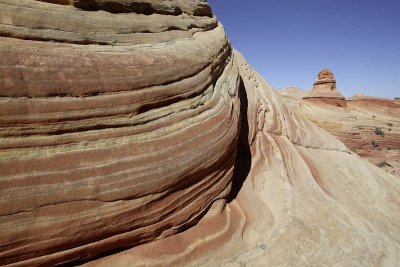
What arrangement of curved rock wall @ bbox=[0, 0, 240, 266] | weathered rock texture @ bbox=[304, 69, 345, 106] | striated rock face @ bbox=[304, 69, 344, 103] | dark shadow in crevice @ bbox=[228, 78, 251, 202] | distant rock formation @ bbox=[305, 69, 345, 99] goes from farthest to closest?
distant rock formation @ bbox=[305, 69, 345, 99]
striated rock face @ bbox=[304, 69, 344, 103]
weathered rock texture @ bbox=[304, 69, 345, 106]
dark shadow in crevice @ bbox=[228, 78, 251, 202]
curved rock wall @ bbox=[0, 0, 240, 266]

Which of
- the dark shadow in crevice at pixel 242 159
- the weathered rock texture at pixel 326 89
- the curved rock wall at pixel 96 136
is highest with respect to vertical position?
the curved rock wall at pixel 96 136

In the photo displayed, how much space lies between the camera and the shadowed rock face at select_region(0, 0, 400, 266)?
11.2 ft

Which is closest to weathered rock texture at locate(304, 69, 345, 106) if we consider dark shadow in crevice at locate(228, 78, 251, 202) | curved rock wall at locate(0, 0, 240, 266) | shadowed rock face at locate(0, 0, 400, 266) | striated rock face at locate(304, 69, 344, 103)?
striated rock face at locate(304, 69, 344, 103)

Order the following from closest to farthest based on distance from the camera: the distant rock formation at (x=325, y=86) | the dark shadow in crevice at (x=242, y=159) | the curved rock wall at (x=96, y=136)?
1. the curved rock wall at (x=96, y=136)
2. the dark shadow in crevice at (x=242, y=159)
3. the distant rock formation at (x=325, y=86)

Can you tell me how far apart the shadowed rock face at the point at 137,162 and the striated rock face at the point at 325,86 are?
25.9 m

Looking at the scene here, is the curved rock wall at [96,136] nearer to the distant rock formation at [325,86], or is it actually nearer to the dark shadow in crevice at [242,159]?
the dark shadow in crevice at [242,159]

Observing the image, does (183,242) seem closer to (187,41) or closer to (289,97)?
(187,41)

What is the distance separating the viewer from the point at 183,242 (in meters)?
4.32

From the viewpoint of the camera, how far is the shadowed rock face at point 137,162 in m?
3.42

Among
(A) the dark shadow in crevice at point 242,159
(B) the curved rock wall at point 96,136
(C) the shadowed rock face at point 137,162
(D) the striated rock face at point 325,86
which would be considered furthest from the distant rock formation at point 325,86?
(B) the curved rock wall at point 96,136

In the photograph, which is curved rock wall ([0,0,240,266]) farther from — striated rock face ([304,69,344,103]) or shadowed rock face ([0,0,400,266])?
striated rock face ([304,69,344,103])

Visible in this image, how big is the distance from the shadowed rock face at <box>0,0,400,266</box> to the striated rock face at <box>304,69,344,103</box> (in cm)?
2593

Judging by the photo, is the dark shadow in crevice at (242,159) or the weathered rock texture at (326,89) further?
the weathered rock texture at (326,89)

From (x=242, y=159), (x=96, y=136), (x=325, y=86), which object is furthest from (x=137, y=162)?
(x=325, y=86)
